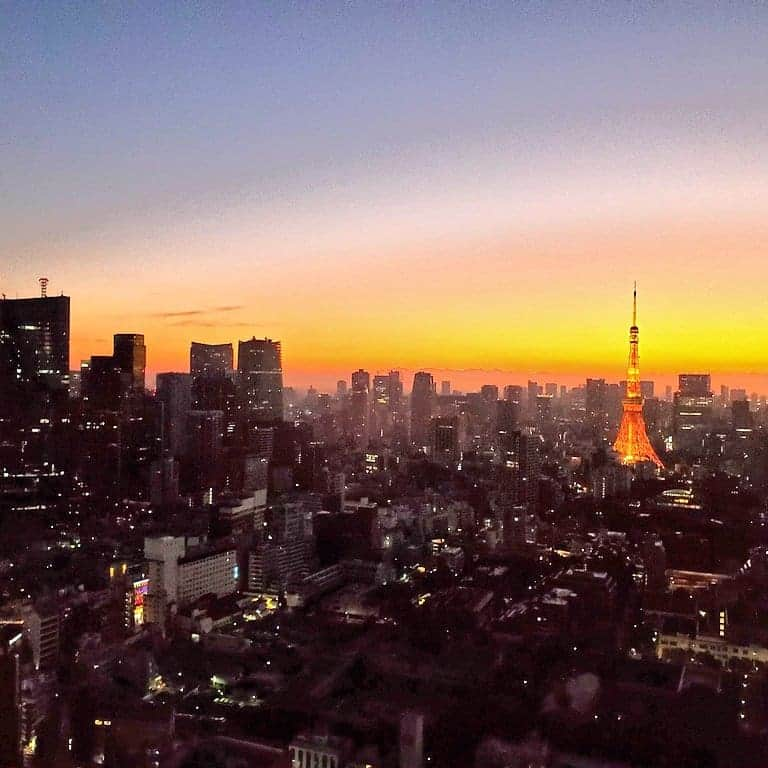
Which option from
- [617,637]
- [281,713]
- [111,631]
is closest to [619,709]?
[617,637]

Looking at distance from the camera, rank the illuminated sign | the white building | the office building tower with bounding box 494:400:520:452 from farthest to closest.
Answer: the office building tower with bounding box 494:400:520:452, the white building, the illuminated sign

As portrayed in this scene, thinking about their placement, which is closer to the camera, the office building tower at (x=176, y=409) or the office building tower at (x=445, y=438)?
the office building tower at (x=176, y=409)

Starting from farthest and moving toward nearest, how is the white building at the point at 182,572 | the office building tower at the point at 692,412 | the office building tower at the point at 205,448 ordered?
the office building tower at the point at 205,448 < the office building tower at the point at 692,412 < the white building at the point at 182,572

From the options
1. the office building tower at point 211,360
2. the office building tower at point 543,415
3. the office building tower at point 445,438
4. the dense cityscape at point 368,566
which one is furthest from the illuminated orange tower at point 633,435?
the office building tower at point 211,360

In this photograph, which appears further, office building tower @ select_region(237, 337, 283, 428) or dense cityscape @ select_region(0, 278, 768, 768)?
office building tower @ select_region(237, 337, 283, 428)

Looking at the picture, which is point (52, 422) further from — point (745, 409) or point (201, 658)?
point (745, 409)

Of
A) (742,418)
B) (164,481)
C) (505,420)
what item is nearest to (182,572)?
(164,481)

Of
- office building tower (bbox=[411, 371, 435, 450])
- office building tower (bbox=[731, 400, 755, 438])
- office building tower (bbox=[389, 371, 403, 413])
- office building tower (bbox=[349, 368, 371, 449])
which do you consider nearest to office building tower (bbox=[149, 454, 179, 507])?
office building tower (bbox=[349, 368, 371, 449])

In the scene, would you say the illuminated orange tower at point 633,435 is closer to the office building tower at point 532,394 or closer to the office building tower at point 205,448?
the office building tower at point 532,394

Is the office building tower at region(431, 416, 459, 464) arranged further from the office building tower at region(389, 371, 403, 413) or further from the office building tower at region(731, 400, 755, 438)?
the office building tower at region(731, 400, 755, 438)
